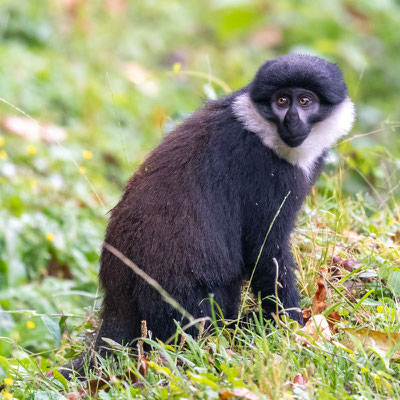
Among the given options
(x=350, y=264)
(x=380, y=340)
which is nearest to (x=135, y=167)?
(x=350, y=264)

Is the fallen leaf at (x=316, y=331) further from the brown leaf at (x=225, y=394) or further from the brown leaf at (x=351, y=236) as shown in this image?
the brown leaf at (x=351, y=236)

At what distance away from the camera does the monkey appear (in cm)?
412

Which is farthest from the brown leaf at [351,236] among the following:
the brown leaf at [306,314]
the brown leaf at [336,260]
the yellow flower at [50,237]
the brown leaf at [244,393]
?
the yellow flower at [50,237]

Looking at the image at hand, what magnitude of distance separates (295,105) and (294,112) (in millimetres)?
60

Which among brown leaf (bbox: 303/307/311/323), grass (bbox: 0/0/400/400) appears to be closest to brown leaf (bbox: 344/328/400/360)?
grass (bbox: 0/0/400/400)

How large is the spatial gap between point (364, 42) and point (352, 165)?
29.3 ft

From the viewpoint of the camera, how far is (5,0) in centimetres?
1118

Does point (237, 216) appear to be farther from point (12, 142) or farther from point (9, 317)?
point (12, 142)

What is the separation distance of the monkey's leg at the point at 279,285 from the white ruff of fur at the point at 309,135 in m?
0.58

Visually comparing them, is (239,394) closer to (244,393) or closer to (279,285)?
(244,393)

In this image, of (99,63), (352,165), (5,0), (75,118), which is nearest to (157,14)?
(99,63)

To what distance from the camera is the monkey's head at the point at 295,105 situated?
4.09 metres

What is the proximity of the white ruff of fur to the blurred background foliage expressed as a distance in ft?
1.05

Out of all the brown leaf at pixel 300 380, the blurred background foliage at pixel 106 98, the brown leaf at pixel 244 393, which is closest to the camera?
the brown leaf at pixel 244 393
